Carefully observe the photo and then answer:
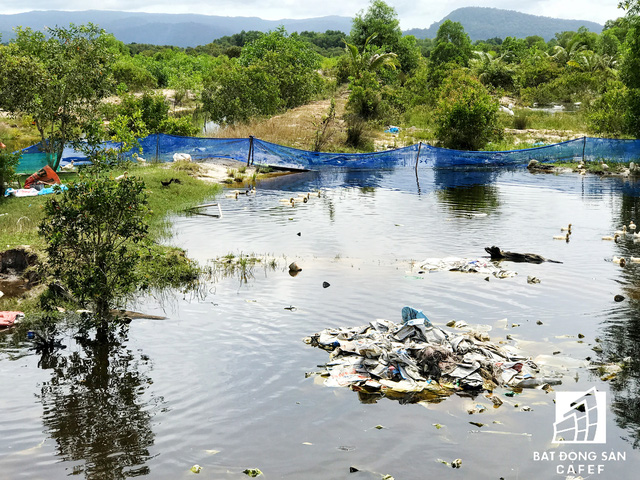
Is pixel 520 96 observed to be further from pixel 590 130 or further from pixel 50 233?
pixel 50 233

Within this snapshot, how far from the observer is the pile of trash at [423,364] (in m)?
7.62

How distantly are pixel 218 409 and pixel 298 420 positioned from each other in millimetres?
945

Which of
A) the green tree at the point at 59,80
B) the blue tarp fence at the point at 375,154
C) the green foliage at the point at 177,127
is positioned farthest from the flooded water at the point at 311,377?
the green foliage at the point at 177,127

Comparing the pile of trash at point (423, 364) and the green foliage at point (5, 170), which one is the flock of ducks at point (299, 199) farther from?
the pile of trash at point (423, 364)

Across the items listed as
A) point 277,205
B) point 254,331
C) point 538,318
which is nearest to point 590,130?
point 277,205

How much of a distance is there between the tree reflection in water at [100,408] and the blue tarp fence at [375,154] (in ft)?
56.8

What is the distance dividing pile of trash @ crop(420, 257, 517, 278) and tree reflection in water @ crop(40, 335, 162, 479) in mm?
6186

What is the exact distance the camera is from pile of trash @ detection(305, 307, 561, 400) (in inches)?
300

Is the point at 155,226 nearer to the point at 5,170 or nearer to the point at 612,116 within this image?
the point at 5,170

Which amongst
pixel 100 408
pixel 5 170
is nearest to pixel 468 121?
pixel 5 170

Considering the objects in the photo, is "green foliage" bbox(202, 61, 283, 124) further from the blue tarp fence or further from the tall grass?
the tall grass

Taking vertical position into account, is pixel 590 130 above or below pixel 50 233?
above

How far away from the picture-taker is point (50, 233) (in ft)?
30.1

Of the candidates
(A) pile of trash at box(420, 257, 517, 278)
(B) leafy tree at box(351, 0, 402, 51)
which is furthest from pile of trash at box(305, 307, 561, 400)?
(B) leafy tree at box(351, 0, 402, 51)
